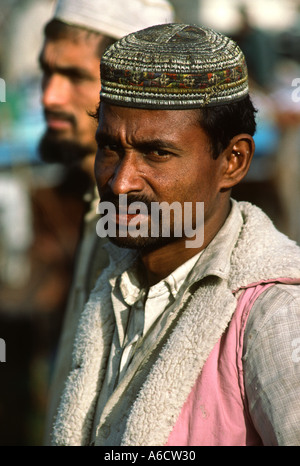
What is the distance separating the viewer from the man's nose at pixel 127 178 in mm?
1880

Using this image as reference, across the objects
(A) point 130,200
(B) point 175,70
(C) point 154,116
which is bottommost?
(A) point 130,200

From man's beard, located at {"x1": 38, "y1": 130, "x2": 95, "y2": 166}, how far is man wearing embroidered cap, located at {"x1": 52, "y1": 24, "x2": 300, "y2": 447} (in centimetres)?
132

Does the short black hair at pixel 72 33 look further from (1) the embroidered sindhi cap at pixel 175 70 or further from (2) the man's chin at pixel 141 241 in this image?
(2) the man's chin at pixel 141 241

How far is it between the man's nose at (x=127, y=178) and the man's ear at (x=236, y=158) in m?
0.30

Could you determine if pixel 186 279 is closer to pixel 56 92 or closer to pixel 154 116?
pixel 154 116

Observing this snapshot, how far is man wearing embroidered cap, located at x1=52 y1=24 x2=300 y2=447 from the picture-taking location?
1.67 meters

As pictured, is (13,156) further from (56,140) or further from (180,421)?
(180,421)

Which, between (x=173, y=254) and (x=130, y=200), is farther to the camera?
(x=173, y=254)

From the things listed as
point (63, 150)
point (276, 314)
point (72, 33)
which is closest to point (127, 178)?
point (276, 314)

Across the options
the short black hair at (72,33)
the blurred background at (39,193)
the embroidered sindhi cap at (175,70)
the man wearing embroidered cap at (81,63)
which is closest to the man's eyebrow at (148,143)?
the embroidered sindhi cap at (175,70)

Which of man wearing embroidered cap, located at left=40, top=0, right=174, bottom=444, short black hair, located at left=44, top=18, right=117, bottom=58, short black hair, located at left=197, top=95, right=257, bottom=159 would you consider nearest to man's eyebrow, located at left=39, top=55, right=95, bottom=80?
man wearing embroidered cap, located at left=40, top=0, right=174, bottom=444

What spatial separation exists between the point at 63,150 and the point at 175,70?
172 cm

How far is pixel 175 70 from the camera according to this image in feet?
5.91

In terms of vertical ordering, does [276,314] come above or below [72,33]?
below
